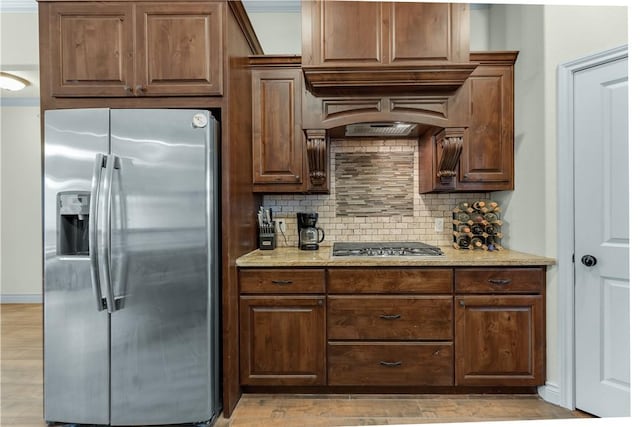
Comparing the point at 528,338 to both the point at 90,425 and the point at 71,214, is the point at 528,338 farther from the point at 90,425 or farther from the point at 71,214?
the point at 71,214

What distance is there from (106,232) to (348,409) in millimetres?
1765

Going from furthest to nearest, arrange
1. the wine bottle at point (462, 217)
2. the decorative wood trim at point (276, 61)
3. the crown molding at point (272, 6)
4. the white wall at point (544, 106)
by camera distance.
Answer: the crown molding at point (272, 6)
the wine bottle at point (462, 217)
the decorative wood trim at point (276, 61)
the white wall at point (544, 106)

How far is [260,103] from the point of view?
282cm

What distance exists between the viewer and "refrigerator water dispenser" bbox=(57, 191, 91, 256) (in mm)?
2062

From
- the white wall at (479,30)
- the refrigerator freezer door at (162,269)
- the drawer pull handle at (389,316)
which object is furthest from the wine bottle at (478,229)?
the refrigerator freezer door at (162,269)

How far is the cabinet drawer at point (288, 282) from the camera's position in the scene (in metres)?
2.41

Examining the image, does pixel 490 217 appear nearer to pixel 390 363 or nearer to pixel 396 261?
pixel 396 261

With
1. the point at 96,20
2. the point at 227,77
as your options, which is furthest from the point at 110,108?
the point at 227,77

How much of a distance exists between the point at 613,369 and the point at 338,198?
214 centimetres

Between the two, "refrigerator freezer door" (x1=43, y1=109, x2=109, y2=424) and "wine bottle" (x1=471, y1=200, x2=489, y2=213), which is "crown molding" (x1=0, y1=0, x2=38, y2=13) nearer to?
"refrigerator freezer door" (x1=43, y1=109, x2=109, y2=424)

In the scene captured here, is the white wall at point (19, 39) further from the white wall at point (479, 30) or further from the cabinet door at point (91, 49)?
the white wall at point (479, 30)

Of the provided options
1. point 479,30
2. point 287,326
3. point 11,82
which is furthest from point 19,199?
point 479,30

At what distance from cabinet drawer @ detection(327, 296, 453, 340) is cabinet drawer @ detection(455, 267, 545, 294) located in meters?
0.16

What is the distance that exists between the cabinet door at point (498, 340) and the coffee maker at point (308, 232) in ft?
3.78
